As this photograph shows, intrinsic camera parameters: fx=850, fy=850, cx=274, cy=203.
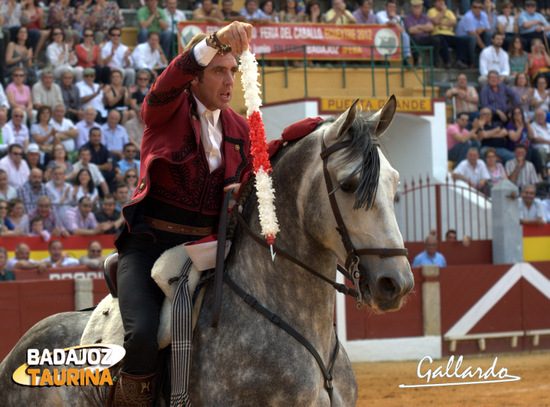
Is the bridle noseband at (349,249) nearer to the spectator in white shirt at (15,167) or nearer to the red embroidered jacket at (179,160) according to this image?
the red embroidered jacket at (179,160)

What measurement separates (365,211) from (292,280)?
430 mm

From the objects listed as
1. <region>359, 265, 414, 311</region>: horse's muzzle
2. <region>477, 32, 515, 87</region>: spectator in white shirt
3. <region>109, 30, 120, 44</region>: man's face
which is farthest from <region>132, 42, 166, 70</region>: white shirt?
<region>359, 265, 414, 311</region>: horse's muzzle

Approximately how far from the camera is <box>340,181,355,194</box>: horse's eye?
9.98 feet

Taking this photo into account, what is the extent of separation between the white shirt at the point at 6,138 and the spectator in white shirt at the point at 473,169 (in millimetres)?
6476

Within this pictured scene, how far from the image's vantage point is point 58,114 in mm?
11117

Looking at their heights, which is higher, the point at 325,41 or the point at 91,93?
the point at 325,41

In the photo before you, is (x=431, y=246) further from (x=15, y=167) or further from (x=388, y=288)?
(x=388, y=288)

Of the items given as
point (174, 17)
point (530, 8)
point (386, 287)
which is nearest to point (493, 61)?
point (530, 8)

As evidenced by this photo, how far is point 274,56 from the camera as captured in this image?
13.8 meters

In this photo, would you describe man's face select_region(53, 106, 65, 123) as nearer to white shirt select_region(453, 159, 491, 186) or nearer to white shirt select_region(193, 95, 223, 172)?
white shirt select_region(453, 159, 491, 186)

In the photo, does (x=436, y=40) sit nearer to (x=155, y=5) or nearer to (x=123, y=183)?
(x=155, y=5)

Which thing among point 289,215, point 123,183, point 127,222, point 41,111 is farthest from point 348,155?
point 41,111

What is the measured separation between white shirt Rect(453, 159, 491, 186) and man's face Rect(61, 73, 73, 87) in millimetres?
5880

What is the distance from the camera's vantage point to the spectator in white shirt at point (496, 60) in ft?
51.1
